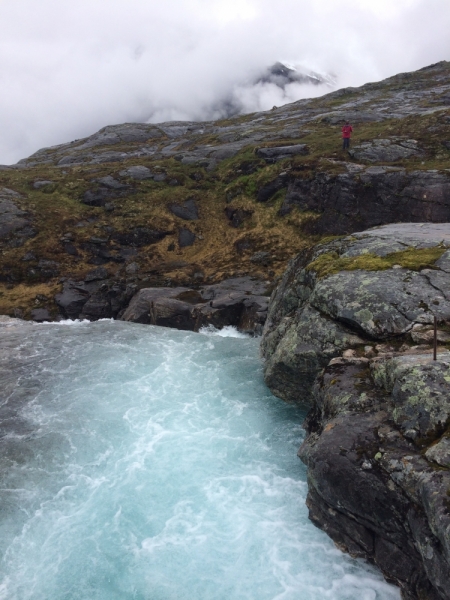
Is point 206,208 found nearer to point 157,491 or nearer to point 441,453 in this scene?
point 157,491

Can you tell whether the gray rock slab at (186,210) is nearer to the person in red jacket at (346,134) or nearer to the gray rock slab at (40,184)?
the gray rock slab at (40,184)

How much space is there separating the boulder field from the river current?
192 cm

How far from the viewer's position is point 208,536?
1617 cm

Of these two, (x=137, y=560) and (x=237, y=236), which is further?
(x=237, y=236)

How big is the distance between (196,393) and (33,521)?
12.1 meters

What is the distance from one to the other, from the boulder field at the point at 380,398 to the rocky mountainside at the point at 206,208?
1010 inches

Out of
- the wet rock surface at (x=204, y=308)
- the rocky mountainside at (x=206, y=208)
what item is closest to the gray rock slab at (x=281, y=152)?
the rocky mountainside at (x=206, y=208)

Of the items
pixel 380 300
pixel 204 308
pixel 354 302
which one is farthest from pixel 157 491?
pixel 204 308

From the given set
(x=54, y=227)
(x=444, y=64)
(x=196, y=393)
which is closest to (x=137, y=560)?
(x=196, y=393)


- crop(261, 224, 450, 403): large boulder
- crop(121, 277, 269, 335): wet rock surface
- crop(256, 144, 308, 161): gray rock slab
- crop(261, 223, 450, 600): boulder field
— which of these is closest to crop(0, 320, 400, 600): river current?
crop(261, 223, 450, 600): boulder field

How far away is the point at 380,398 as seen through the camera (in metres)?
15.8

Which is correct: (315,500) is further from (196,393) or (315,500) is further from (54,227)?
(54,227)

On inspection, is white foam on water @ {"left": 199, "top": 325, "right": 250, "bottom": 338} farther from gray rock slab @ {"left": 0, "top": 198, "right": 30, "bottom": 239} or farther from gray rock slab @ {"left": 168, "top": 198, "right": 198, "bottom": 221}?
gray rock slab @ {"left": 0, "top": 198, "right": 30, "bottom": 239}

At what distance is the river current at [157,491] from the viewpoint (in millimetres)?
14398
